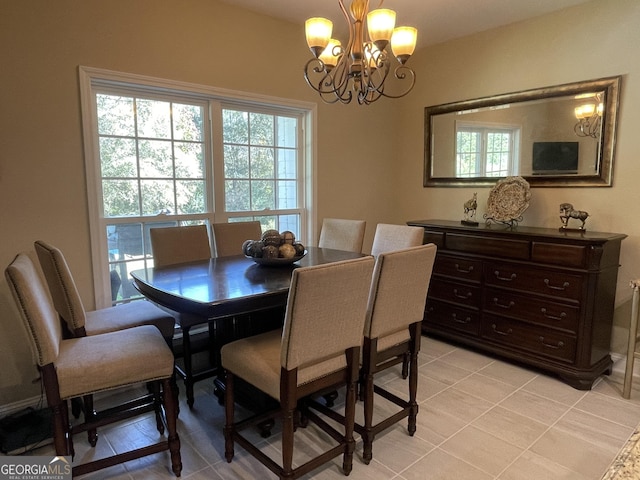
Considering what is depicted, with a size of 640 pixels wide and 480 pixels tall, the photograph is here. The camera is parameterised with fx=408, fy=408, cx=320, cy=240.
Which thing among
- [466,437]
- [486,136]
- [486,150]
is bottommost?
[466,437]

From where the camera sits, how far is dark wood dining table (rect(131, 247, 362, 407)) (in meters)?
1.80

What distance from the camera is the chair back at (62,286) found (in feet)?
6.55

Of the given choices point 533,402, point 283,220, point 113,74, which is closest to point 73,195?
point 113,74

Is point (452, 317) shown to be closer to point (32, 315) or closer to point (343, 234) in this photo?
point (343, 234)

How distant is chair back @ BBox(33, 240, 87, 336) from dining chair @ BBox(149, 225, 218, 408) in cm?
58

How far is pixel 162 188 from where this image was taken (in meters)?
3.01

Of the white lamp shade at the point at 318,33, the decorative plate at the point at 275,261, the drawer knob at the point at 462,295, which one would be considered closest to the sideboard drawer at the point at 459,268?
the drawer knob at the point at 462,295

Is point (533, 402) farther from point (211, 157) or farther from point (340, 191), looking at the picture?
point (211, 157)

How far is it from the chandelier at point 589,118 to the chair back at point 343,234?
178 cm

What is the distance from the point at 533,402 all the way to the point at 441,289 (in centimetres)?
116

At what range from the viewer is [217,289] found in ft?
6.39

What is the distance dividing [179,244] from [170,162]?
65 centimetres

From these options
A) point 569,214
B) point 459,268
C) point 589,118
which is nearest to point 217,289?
point 459,268

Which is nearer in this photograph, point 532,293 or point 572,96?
point 532,293
